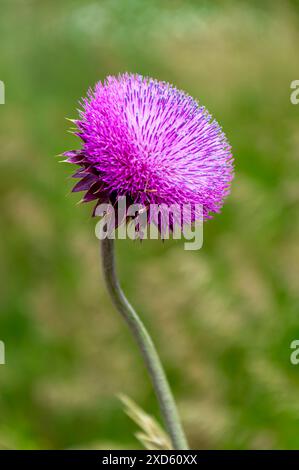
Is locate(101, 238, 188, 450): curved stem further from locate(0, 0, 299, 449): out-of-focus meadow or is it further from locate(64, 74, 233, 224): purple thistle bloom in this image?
locate(0, 0, 299, 449): out-of-focus meadow

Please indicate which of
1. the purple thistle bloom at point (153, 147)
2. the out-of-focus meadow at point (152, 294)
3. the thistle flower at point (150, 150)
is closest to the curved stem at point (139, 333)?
the thistle flower at point (150, 150)

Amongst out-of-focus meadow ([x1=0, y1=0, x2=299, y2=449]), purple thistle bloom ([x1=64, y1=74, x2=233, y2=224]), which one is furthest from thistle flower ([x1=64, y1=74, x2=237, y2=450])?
out-of-focus meadow ([x1=0, y1=0, x2=299, y2=449])

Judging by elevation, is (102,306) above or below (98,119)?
above

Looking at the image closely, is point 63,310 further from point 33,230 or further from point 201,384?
point 201,384

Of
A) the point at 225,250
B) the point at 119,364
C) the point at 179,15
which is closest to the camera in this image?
the point at 119,364

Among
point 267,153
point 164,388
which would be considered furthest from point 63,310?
point 164,388

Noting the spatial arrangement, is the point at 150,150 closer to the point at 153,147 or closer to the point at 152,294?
the point at 153,147

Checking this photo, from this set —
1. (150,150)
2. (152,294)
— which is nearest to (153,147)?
(150,150)
